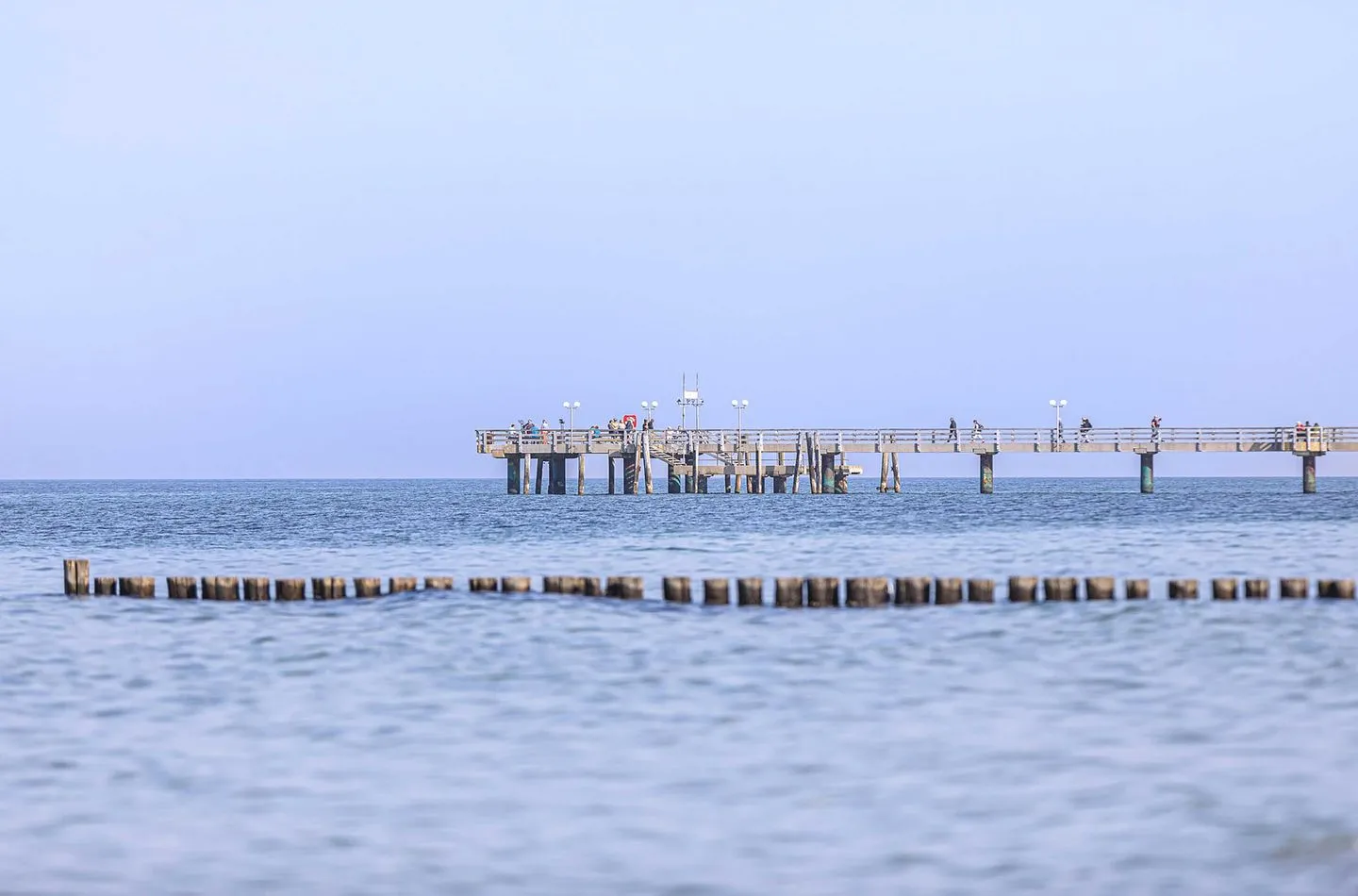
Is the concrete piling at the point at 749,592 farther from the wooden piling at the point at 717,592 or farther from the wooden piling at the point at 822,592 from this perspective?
the wooden piling at the point at 822,592

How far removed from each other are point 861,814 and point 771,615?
Result: 554 inches

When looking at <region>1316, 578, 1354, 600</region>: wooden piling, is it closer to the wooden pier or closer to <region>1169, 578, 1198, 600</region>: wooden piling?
<region>1169, 578, 1198, 600</region>: wooden piling

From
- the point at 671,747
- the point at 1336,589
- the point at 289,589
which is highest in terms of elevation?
the point at 289,589

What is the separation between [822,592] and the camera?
27.5 meters

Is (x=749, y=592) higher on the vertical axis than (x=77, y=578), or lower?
lower

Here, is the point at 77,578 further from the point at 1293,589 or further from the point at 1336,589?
the point at 1336,589

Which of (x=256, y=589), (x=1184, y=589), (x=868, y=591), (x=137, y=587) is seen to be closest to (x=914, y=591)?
(x=868, y=591)

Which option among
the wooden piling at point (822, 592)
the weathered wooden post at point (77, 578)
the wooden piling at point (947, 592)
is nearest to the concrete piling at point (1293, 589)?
the wooden piling at point (947, 592)

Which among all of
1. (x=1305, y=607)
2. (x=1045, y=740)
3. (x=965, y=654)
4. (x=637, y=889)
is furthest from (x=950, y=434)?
(x=637, y=889)

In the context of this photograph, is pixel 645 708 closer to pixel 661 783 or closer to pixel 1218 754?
pixel 661 783

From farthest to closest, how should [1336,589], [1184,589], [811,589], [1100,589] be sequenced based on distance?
[811,589] < [1336,589] < [1100,589] < [1184,589]

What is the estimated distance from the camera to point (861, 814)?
43.1 ft

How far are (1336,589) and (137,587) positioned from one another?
1993 centimetres

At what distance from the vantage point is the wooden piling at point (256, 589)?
28.9 m
